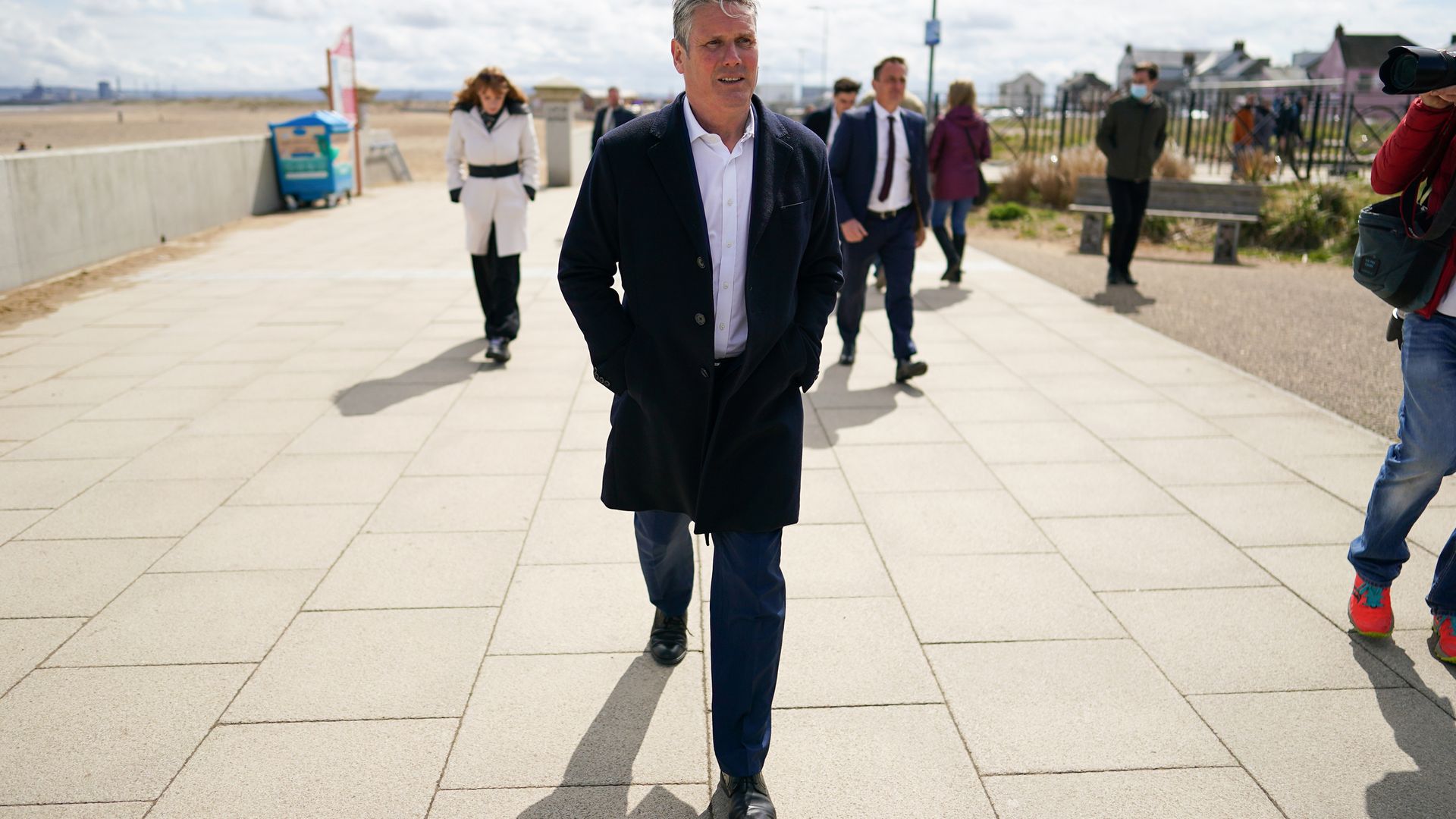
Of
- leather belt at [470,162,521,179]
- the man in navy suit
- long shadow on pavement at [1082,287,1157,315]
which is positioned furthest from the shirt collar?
long shadow on pavement at [1082,287,1157,315]

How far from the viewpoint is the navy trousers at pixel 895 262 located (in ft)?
21.8

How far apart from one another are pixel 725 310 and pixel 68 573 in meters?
2.90

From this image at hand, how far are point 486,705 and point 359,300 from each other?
7079 millimetres

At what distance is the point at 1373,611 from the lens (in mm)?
3484

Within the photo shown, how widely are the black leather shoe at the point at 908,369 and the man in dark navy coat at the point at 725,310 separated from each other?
13.2ft

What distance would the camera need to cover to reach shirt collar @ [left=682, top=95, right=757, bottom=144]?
2570 mm

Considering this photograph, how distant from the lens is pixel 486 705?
124 inches

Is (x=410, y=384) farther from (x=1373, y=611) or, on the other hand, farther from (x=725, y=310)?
(x=1373, y=611)

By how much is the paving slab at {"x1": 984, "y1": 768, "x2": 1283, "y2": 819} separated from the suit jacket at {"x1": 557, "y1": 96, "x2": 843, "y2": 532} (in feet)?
2.94

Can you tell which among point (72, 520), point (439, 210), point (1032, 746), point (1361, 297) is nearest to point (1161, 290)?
point (1361, 297)

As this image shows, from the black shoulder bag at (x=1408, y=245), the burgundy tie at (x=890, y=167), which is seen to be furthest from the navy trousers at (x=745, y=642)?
the burgundy tie at (x=890, y=167)

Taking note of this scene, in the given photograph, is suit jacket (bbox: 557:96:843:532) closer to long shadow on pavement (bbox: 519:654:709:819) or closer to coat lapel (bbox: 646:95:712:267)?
coat lapel (bbox: 646:95:712:267)

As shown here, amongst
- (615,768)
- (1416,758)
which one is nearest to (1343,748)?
(1416,758)

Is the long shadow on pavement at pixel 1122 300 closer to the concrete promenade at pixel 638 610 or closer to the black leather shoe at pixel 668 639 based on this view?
the concrete promenade at pixel 638 610
